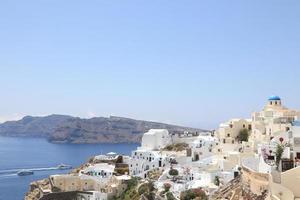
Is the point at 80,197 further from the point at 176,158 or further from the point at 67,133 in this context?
the point at 67,133

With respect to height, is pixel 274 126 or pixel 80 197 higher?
pixel 274 126

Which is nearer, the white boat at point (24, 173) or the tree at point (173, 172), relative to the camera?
the tree at point (173, 172)

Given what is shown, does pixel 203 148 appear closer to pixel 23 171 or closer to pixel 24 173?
pixel 24 173

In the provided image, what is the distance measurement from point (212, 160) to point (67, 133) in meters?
126

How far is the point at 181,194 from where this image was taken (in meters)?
24.4

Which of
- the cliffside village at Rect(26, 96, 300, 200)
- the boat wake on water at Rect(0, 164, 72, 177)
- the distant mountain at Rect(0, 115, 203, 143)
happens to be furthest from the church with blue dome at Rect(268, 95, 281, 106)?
the distant mountain at Rect(0, 115, 203, 143)

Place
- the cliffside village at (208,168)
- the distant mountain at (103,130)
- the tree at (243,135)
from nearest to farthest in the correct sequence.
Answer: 1. the cliffside village at (208,168)
2. the tree at (243,135)
3. the distant mountain at (103,130)

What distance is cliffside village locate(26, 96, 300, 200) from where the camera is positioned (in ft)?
62.9

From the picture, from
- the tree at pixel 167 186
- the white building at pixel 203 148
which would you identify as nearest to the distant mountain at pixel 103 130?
the white building at pixel 203 148

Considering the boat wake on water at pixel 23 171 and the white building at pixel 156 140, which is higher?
the white building at pixel 156 140

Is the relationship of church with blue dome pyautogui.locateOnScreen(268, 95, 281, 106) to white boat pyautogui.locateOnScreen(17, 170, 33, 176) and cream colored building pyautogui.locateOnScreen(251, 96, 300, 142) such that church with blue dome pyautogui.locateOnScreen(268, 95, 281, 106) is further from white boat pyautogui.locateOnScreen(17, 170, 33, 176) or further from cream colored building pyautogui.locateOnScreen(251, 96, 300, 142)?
white boat pyautogui.locateOnScreen(17, 170, 33, 176)

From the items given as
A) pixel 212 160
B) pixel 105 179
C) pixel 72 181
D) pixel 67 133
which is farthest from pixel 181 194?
pixel 67 133

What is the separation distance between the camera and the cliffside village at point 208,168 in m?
19.2

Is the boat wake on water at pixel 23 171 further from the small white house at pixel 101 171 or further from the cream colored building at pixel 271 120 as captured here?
the cream colored building at pixel 271 120
